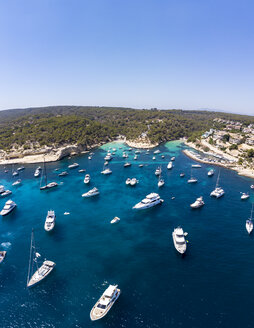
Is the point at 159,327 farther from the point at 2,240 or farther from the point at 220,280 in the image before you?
the point at 2,240

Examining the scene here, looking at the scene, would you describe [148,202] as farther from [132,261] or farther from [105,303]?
[105,303]

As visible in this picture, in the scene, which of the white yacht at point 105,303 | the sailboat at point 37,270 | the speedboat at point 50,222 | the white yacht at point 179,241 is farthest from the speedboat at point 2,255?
the white yacht at point 179,241

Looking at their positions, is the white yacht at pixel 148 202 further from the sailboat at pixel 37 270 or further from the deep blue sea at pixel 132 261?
the sailboat at pixel 37 270

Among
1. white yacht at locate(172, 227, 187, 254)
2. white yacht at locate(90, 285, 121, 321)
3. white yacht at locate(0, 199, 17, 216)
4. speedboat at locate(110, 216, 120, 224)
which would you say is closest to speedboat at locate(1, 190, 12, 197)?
white yacht at locate(0, 199, 17, 216)

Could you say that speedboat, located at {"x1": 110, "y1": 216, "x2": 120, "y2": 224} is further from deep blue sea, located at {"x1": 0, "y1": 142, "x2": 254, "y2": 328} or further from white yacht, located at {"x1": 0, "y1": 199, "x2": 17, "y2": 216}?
white yacht, located at {"x1": 0, "y1": 199, "x2": 17, "y2": 216}

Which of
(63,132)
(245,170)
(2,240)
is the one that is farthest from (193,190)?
(63,132)

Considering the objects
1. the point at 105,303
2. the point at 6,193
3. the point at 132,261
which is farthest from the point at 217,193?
the point at 6,193
